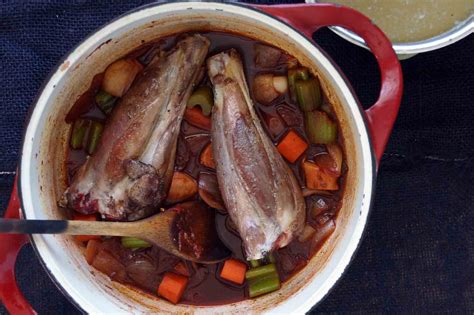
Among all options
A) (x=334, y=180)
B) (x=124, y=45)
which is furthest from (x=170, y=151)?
(x=334, y=180)

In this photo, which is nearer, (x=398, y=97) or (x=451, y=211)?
(x=398, y=97)

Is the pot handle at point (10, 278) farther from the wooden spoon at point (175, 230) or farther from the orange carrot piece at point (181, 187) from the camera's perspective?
the orange carrot piece at point (181, 187)

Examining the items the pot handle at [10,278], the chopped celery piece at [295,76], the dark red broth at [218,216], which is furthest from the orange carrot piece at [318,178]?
the pot handle at [10,278]

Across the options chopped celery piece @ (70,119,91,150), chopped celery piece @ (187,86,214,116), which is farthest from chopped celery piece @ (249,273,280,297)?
chopped celery piece @ (70,119,91,150)

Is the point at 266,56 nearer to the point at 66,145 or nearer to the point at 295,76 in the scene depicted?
the point at 295,76

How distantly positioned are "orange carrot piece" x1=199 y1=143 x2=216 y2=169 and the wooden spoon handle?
0.20 meters

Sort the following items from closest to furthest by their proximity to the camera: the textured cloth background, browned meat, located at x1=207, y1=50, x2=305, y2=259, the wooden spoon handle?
the wooden spoon handle
browned meat, located at x1=207, y1=50, x2=305, y2=259
the textured cloth background

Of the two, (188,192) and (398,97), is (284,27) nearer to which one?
(398,97)

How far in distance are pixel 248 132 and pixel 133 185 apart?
0.24 metres

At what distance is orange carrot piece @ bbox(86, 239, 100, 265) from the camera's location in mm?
1380

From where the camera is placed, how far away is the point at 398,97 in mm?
1160

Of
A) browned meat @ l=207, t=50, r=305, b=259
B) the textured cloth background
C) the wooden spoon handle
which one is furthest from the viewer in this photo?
the textured cloth background

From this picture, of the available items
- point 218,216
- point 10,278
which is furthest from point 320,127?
point 10,278

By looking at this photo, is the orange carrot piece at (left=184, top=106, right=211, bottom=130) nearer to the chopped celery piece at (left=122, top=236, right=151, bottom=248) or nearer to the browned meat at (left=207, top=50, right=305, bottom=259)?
the browned meat at (left=207, top=50, right=305, bottom=259)
